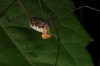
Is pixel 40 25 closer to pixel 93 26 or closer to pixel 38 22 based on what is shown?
pixel 38 22

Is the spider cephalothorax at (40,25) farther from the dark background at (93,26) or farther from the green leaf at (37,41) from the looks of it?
the dark background at (93,26)

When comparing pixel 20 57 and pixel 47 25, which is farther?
pixel 47 25

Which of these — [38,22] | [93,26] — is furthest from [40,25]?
[93,26]

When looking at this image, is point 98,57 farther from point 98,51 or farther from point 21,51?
point 21,51

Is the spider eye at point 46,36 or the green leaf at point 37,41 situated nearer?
the green leaf at point 37,41

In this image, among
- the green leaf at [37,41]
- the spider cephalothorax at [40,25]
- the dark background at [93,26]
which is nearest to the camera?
the green leaf at [37,41]

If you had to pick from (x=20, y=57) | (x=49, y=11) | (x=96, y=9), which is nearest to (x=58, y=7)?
(x=49, y=11)

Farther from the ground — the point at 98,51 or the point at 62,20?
the point at 62,20

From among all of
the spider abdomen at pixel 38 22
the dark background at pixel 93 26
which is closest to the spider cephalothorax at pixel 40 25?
the spider abdomen at pixel 38 22
